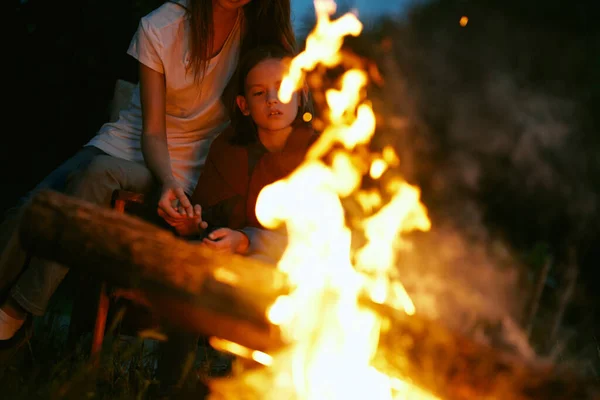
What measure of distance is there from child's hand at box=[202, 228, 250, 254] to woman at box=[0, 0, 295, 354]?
0.46 ft

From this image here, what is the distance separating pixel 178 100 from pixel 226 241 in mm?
847

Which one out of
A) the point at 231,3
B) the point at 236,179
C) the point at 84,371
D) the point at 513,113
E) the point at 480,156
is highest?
the point at 513,113

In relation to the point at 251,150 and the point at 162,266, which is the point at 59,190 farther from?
the point at 162,266

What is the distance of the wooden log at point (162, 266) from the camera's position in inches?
60.9

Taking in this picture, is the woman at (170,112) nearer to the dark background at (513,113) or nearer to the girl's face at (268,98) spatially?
the girl's face at (268,98)

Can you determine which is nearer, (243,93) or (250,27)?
(243,93)

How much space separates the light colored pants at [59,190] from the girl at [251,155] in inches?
11.2

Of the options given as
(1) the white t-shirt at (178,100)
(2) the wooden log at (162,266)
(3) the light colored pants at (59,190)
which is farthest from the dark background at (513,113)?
(2) the wooden log at (162,266)

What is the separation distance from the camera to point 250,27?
2.83 metres

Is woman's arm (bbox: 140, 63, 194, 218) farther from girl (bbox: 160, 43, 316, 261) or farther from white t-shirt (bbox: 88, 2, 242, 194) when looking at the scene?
girl (bbox: 160, 43, 316, 261)

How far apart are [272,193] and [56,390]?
103 cm

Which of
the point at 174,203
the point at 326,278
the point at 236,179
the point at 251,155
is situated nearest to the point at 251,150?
the point at 251,155

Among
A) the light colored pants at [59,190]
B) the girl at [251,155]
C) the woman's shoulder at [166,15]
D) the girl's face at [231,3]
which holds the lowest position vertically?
the light colored pants at [59,190]

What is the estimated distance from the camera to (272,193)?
2379 mm
